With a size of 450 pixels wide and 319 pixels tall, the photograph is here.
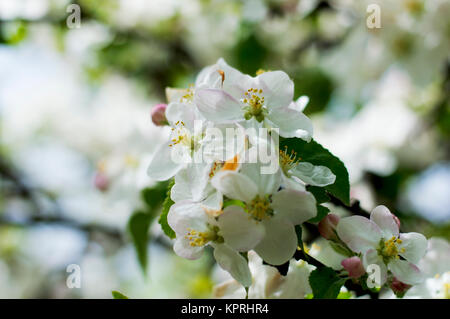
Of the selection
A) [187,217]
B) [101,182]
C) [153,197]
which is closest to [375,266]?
[187,217]

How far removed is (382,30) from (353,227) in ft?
3.68

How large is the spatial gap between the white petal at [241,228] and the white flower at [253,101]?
4.5 inches

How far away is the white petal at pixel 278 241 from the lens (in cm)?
60

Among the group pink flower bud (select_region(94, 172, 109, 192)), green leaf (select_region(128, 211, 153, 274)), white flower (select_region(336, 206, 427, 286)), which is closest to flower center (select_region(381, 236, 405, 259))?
white flower (select_region(336, 206, 427, 286))

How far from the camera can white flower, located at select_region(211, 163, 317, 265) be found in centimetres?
58

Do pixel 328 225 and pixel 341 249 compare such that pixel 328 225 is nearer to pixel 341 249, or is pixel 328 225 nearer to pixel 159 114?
pixel 341 249

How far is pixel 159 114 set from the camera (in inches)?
31.2

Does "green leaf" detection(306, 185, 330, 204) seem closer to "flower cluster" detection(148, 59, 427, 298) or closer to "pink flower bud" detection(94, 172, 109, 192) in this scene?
"flower cluster" detection(148, 59, 427, 298)

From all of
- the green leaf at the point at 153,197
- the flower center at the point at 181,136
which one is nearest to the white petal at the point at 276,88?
the flower center at the point at 181,136

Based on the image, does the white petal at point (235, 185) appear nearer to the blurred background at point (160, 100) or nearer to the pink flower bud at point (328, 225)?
the pink flower bud at point (328, 225)

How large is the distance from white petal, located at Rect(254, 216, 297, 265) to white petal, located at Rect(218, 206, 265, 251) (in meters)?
0.01

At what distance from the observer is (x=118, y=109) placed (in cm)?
289

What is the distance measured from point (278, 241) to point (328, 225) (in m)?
0.09

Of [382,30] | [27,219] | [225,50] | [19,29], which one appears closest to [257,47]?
[225,50]
